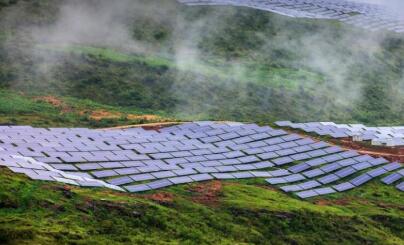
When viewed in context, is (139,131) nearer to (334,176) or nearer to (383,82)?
(334,176)

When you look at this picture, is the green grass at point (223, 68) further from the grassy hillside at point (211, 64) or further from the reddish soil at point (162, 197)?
the reddish soil at point (162, 197)

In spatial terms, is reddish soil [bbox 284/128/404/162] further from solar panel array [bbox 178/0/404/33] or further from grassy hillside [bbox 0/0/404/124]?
solar panel array [bbox 178/0/404/33]

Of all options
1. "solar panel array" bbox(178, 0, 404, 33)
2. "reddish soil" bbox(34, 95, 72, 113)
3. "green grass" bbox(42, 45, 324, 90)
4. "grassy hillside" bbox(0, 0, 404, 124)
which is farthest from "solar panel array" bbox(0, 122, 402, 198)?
"solar panel array" bbox(178, 0, 404, 33)

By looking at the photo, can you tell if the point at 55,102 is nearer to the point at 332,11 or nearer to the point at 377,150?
the point at 377,150

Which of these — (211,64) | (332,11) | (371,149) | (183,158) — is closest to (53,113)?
(183,158)

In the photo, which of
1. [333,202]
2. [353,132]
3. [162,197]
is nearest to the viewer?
[162,197]

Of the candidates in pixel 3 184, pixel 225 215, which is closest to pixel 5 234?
pixel 3 184

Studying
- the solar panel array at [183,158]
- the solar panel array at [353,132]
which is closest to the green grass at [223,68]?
the solar panel array at [353,132]
